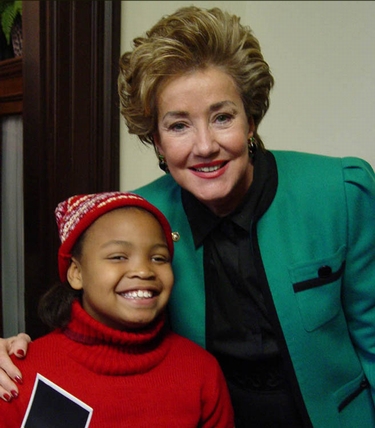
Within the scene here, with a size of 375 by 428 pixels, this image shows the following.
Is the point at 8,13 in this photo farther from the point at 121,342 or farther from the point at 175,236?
the point at 121,342

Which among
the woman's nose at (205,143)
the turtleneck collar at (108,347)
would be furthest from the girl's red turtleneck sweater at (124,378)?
the woman's nose at (205,143)

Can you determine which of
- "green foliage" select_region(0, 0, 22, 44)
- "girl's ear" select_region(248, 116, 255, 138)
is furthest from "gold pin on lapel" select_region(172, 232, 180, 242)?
"green foliage" select_region(0, 0, 22, 44)

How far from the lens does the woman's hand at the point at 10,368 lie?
37.4 inches

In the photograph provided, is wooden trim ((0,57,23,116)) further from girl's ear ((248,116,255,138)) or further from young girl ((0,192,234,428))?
girl's ear ((248,116,255,138))

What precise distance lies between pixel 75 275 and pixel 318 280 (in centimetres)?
56

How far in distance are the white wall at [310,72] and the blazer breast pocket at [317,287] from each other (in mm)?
485

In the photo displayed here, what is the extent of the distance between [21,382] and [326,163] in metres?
0.85

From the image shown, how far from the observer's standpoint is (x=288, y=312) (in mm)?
1115

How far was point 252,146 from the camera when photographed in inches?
47.8

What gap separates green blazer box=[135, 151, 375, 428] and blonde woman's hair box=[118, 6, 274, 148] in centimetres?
22

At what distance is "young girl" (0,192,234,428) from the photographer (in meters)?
0.96

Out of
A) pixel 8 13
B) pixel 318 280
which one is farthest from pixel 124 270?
pixel 8 13

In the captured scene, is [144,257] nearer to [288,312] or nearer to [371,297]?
[288,312]

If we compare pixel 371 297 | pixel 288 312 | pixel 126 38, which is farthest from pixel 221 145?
pixel 126 38
